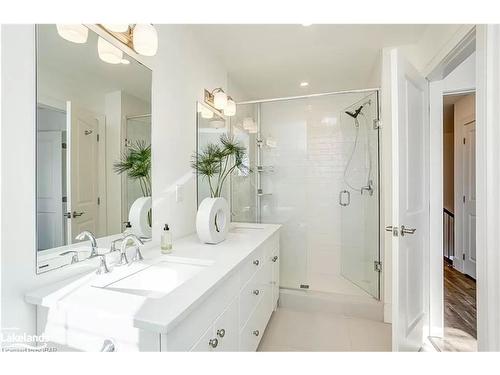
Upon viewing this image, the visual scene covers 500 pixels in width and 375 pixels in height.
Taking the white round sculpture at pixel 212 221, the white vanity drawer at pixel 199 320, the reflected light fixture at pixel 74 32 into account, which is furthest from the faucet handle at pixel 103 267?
the reflected light fixture at pixel 74 32

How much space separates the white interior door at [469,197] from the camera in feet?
10.1

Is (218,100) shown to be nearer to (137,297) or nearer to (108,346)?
(137,297)

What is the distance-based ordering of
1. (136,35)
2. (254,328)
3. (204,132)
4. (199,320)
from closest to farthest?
(199,320) < (136,35) < (254,328) < (204,132)

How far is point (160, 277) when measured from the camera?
1.13 meters

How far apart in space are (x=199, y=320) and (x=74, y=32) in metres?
1.28

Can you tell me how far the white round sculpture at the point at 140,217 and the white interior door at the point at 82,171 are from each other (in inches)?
8.6

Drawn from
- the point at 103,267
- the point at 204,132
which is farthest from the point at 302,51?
the point at 103,267

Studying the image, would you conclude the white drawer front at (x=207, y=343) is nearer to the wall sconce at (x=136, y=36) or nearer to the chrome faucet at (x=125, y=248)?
the chrome faucet at (x=125, y=248)

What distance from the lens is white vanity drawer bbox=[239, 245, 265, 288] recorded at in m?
1.30

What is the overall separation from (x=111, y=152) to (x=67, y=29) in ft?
1.73

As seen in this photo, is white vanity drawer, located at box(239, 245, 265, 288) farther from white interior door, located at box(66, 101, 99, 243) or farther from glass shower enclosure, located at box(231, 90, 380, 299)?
glass shower enclosure, located at box(231, 90, 380, 299)

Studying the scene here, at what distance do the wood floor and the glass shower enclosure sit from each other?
29.8 inches

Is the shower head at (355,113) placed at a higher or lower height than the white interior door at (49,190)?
higher

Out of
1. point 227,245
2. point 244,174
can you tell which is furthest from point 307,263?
point 227,245
